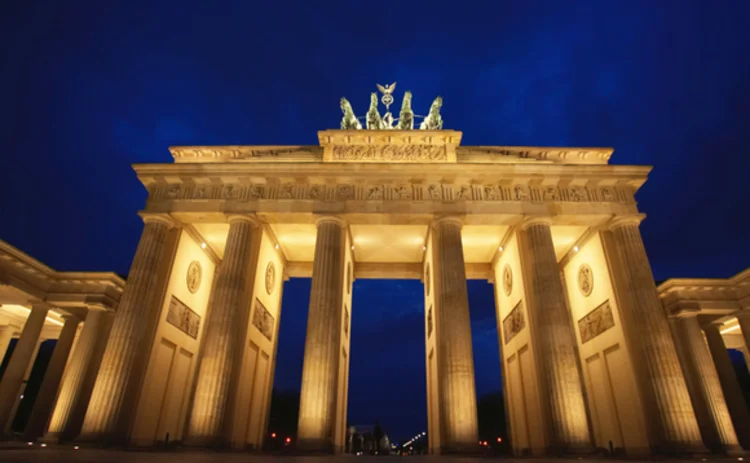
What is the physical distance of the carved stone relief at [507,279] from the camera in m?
21.5

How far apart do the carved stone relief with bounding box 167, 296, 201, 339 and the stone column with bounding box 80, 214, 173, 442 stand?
1.34 meters

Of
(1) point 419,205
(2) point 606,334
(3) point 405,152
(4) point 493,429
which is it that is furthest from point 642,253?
(4) point 493,429

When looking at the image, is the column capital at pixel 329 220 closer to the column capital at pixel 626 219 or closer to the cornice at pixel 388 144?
the cornice at pixel 388 144

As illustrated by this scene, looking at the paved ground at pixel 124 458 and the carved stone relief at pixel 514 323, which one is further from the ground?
the carved stone relief at pixel 514 323

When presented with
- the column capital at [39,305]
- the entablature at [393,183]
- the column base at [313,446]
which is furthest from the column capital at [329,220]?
the column capital at [39,305]

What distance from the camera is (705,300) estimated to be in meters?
21.7

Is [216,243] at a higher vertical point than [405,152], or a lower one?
lower

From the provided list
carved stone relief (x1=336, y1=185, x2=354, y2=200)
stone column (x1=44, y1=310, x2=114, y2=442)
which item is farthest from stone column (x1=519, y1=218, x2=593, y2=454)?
stone column (x1=44, y1=310, x2=114, y2=442)

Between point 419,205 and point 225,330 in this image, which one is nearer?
point 225,330

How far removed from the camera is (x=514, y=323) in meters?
20.8

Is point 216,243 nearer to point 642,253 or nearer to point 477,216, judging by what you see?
point 477,216

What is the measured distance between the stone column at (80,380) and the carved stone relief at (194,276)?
18.2 ft

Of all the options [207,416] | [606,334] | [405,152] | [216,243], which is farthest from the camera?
[216,243]

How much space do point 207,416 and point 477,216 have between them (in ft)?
44.9
